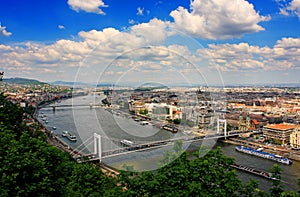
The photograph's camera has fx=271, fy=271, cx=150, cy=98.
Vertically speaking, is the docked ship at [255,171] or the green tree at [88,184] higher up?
the green tree at [88,184]

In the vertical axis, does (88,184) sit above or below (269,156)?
above

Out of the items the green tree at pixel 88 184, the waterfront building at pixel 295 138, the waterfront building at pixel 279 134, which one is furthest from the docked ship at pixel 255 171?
the green tree at pixel 88 184

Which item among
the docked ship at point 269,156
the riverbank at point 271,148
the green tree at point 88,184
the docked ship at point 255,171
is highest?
the green tree at point 88,184

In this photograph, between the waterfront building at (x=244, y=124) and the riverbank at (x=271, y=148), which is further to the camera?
the waterfront building at (x=244, y=124)

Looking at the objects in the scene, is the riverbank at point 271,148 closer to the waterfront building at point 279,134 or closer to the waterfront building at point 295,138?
the waterfront building at point 295,138

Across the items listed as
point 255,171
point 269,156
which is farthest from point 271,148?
point 255,171

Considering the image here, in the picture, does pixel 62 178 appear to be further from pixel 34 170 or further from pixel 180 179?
pixel 180 179

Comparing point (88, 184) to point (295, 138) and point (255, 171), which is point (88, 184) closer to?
point (255, 171)

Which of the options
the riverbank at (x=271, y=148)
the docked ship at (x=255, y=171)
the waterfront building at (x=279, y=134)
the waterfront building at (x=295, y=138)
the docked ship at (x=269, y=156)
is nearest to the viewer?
the docked ship at (x=255, y=171)

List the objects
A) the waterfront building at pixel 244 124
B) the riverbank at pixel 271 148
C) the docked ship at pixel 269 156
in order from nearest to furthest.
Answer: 1. the docked ship at pixel 269 156
2. the riverbank at pixel 271 148
3. the waterfront building at pixel 244 124

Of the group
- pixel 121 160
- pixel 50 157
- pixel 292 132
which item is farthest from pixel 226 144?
pixel 50 157
